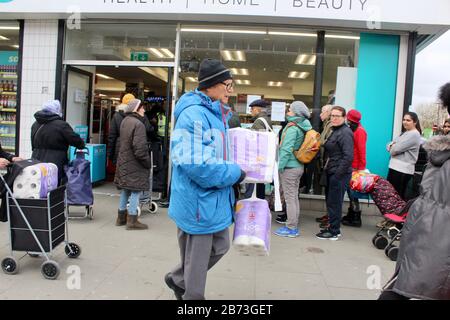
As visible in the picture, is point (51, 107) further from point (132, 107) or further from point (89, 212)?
point (89, 212)

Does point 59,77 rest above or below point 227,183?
above

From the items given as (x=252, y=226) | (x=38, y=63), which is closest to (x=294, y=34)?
(x=38, y=63)

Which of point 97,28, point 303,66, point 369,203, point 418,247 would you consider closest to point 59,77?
point 97,28

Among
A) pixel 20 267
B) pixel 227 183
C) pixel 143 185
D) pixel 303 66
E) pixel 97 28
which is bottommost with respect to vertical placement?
pixel 20 267

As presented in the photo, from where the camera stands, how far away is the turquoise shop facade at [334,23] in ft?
23.3

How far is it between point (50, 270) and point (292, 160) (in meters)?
3.46

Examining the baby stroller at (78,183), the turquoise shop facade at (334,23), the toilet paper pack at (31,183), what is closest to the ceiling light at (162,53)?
the turquoise shop facade at (334,23)

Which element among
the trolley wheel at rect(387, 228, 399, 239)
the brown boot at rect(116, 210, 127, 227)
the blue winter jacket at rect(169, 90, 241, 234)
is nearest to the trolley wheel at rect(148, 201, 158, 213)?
the brown boot at rect(116, 210, 127, 227)

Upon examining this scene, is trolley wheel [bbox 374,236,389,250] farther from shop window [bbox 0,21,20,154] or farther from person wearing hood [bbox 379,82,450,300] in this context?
shop window [bbox 0,21,20,154]

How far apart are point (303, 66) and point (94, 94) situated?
461cm

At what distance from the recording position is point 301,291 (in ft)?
13.9

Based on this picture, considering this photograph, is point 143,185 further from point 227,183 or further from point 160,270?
point 227,183

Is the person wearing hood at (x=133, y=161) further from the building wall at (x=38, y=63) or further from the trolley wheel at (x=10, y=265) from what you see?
the building wall at (x=38, y=63)

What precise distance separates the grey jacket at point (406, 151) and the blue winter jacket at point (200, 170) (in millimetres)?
4397
